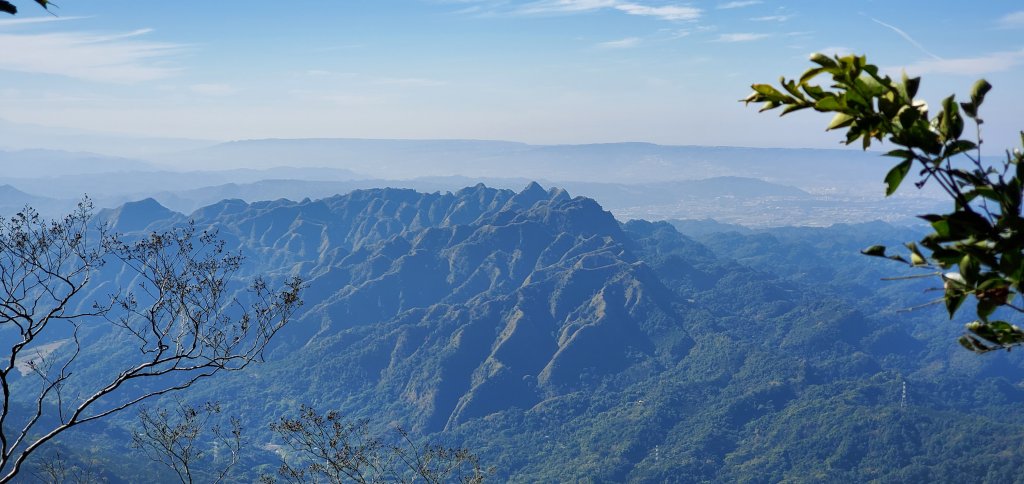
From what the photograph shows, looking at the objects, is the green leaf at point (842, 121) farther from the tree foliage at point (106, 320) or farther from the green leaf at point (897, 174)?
the tree foliage at point (106, 320)

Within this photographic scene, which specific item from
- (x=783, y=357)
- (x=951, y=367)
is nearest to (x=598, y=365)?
(x=783, y=357)

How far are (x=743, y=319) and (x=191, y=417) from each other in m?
159

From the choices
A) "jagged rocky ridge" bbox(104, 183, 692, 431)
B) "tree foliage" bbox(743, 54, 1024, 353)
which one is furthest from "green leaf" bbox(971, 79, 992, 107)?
"jagged rocky ridge" bbox(104, 183, 692, 431)

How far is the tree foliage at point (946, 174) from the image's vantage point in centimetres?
250

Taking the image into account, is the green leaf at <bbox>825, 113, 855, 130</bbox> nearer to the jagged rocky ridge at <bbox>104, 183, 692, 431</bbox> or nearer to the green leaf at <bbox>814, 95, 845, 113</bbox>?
the green leaf at <bbox>814, 95, 845, 113</bbox>

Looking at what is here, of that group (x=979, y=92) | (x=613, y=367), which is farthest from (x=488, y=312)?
(x=979, y=92)

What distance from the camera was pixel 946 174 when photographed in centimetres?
252

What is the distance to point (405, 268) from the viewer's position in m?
172

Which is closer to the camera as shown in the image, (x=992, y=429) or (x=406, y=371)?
(x=992, y=429)

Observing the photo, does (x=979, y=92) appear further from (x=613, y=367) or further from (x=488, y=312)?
(x=488, y=312)

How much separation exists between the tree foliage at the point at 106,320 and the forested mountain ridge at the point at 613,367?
2233cm

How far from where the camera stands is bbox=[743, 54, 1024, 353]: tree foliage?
2.50 m

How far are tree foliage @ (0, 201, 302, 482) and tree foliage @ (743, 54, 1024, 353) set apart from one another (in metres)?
6.42

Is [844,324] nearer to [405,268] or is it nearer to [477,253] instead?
[477,253]
